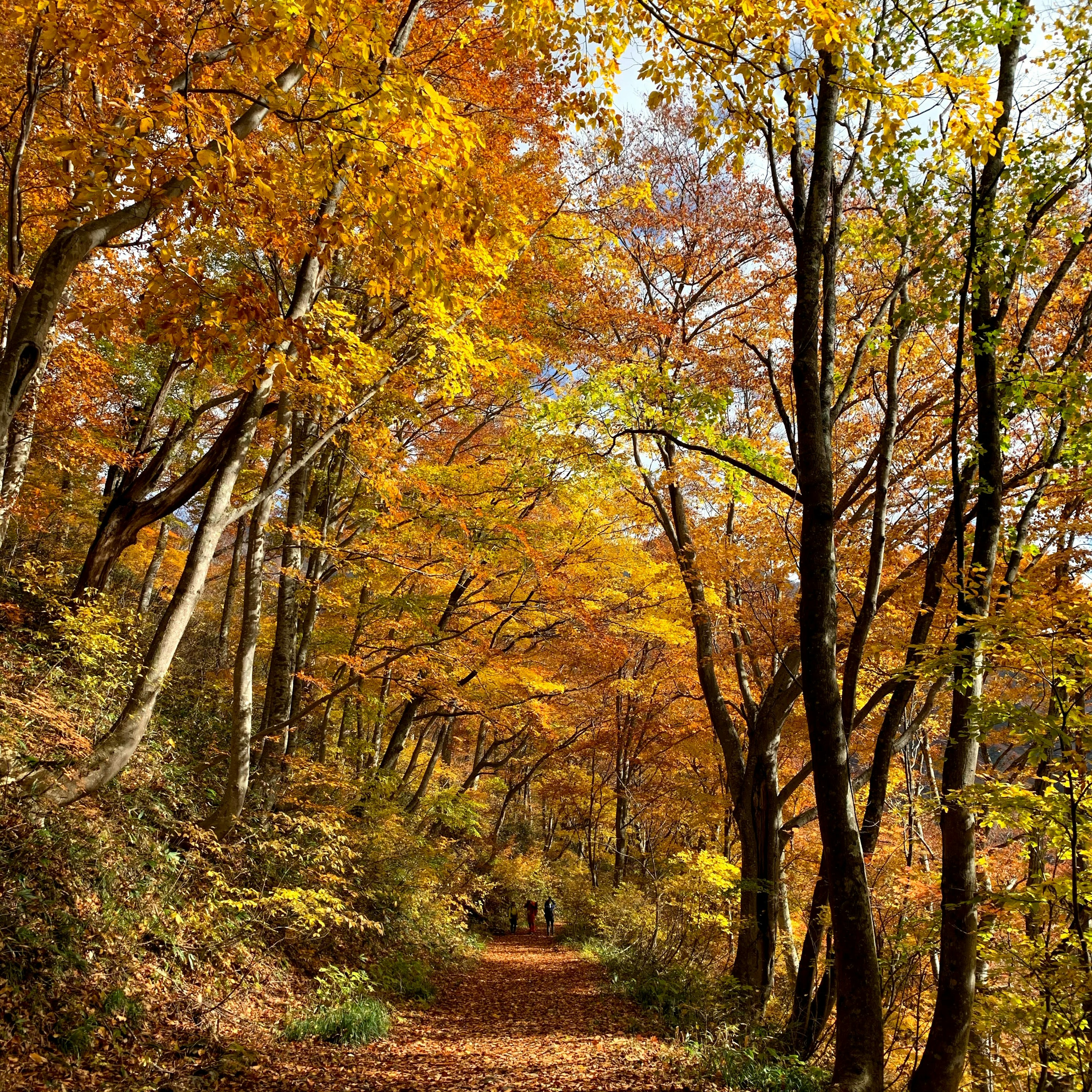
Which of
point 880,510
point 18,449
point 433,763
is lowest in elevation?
point 433,763

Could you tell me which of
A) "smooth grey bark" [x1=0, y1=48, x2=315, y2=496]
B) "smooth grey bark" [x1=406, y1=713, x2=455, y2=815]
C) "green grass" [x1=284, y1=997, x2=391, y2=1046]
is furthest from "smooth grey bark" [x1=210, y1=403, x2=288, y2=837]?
"smooth grey bark" [x1=406, y1=713, x2=455, y2=815]

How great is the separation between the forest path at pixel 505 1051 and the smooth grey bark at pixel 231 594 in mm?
6758

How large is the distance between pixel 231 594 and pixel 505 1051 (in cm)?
771

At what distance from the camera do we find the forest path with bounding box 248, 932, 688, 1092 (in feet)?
19.5

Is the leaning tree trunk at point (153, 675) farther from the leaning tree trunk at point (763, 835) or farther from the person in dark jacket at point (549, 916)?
the person in dark jacket at point (549, 916)

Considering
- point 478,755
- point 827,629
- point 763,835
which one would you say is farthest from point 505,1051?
point 478,755

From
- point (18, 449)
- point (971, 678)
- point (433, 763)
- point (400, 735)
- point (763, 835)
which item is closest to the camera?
point (971, 678)

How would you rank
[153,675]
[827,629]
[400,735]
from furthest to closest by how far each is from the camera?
[400,735] → [153,675] → [827,629]

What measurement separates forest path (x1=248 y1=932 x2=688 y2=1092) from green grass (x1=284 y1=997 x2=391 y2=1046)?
0.42 ft

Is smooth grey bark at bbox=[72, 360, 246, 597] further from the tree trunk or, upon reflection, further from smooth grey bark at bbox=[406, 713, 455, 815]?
smooth grey bark at bbox=[406, 713, 455, 815]

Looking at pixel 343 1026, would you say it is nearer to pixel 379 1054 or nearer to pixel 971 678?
pixel 379 1054

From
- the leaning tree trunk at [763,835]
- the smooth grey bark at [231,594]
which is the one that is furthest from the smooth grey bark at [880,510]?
the smooth grey bark at [231,594]

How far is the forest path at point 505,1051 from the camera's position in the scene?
19.5 feet

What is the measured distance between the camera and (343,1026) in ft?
22.1
